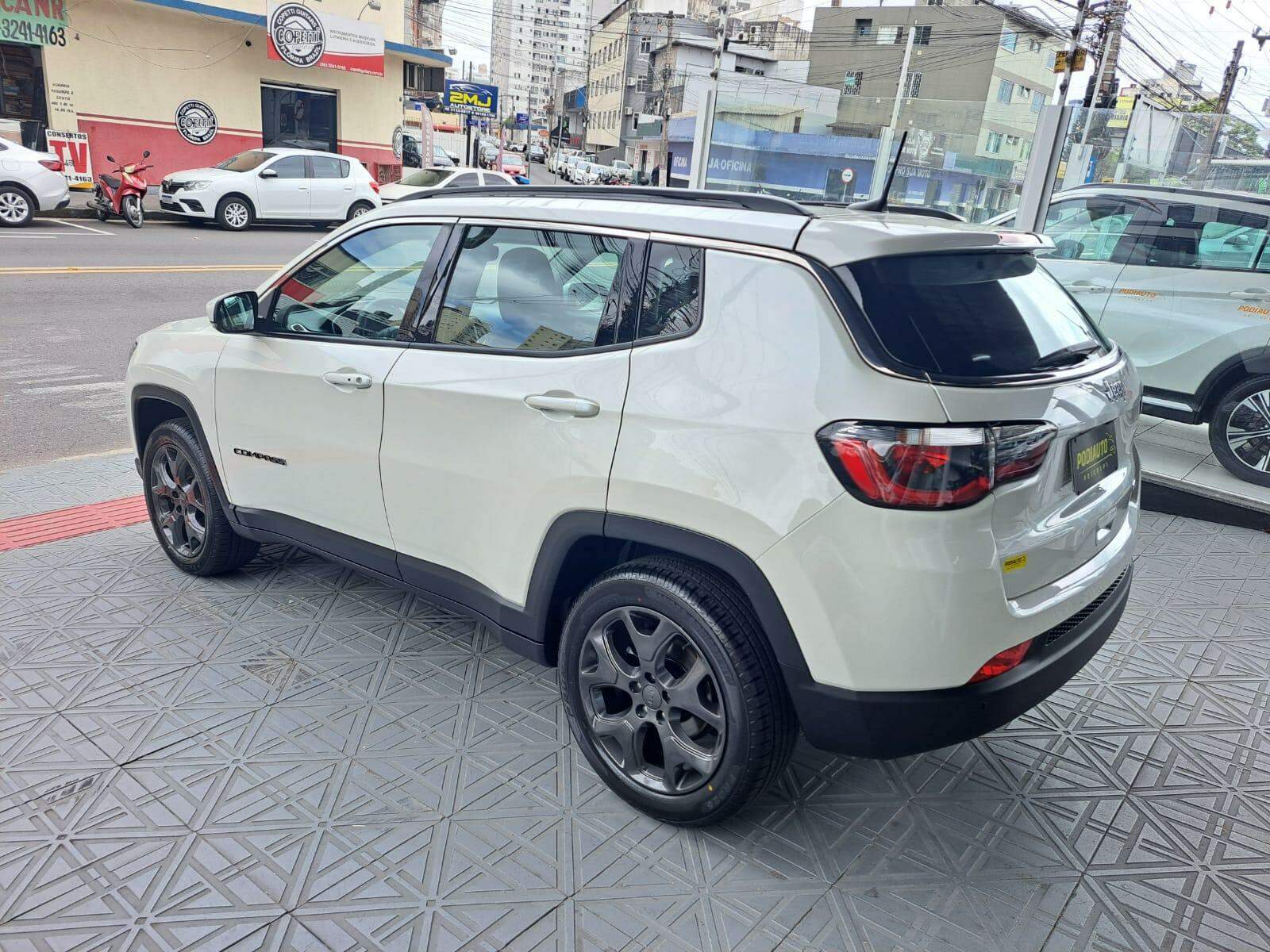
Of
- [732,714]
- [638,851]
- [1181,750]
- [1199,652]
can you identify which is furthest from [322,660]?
[1199,652]

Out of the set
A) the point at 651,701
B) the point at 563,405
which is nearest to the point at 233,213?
the point at 563,405

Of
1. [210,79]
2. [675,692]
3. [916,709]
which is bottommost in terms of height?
[675,692]

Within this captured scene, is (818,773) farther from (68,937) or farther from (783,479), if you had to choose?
(68,937)

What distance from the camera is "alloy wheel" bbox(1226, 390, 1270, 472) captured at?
18.8 ft

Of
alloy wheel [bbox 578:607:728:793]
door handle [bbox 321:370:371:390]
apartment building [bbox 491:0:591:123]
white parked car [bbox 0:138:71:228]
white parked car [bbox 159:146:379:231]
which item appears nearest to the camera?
alloy wheel [bbox 578:607:728:793]

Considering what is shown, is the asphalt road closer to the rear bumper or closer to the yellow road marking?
the yellow road marking

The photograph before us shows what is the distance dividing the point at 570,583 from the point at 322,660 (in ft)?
4.16

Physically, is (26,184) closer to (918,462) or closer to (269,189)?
(269,189)

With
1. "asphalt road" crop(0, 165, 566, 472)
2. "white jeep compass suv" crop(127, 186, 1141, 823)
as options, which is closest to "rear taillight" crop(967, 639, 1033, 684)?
"white jeep compass suv" crop(127, 186, 1141, 823)

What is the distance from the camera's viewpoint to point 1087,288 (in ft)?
21.6

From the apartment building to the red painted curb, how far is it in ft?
560

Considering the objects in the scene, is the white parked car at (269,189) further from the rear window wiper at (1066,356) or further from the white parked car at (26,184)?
the rear window wiper at (1066,356)

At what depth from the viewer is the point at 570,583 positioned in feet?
9.61

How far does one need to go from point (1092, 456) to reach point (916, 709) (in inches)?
35.2
